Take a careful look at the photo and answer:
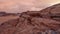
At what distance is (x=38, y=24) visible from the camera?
119 cm

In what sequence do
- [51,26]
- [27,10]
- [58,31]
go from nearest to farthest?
1. [58,31]
2. [51,26]
3. [27,10]

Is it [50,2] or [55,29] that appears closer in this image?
[55,29]

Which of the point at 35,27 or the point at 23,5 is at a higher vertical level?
the point at 23,5

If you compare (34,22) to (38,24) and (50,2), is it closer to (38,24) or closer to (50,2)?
(38,24)

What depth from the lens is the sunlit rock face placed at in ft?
5.65

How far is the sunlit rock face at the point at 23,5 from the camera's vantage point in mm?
1722

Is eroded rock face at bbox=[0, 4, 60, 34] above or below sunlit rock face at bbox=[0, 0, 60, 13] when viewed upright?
below

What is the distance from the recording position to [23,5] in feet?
5.74

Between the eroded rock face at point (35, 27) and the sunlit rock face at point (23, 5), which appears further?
the sunlit rock face at point (23, 5)

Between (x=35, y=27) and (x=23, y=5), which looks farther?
(x=23, y=5)

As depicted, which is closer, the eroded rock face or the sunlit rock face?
the eroded rock face

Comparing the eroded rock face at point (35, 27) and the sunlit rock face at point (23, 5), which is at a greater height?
the sunlit rock face at point (23, 5)

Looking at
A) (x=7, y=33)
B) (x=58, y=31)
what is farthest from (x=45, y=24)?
(x=7, y=33)

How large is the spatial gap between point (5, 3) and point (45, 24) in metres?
0.84
